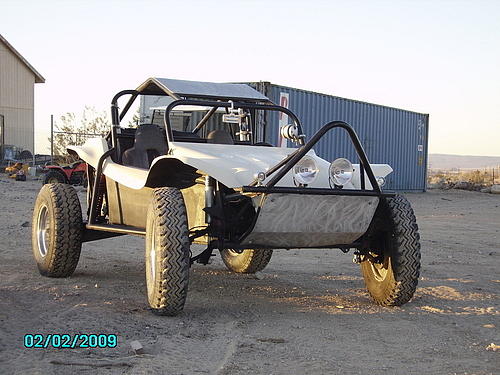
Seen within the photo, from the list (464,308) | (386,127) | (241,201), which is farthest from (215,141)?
(386,127)

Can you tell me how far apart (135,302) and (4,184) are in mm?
16130

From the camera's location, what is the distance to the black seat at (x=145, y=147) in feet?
22.6

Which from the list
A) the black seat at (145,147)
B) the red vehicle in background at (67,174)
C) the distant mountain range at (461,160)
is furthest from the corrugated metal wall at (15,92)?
the distant mountain range at (461,160)

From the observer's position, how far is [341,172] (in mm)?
5348

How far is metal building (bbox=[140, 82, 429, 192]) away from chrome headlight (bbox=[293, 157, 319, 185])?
13879 mm

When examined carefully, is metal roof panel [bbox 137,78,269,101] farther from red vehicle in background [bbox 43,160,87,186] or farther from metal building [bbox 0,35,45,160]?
metal building [bbox 0,35,45,160]

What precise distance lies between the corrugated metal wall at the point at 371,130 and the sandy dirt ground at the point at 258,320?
12.0m

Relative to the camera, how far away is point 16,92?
34062mm

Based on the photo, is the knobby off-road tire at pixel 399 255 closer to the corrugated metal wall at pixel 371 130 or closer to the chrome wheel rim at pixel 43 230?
the chrome wheel rim at pixel 43 230

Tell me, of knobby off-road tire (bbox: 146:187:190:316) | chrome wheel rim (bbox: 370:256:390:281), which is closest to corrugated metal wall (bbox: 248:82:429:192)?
chrome wheel rim (bbox: 370:256:390:281)

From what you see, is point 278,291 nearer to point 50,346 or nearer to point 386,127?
point 50,346

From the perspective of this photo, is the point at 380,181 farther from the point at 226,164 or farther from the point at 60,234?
the point at 60,234

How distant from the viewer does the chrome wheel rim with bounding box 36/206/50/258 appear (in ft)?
22.9
